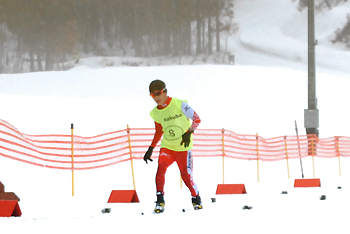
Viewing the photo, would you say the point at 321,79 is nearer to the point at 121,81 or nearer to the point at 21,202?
the point at 121,81

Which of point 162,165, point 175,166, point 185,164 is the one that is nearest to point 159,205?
point 162,165

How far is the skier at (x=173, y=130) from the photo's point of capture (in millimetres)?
9227

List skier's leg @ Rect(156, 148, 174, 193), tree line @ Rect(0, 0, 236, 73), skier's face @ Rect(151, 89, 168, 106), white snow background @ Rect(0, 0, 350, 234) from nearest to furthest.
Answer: white snow background @ Rect(0, 0, 350, 234), skier's face @ Rect(151, 89, 168, 106), skier's leg @ Rect(156, 148, 174, 193), tree line @ Rect(0, 0, 236, 73)

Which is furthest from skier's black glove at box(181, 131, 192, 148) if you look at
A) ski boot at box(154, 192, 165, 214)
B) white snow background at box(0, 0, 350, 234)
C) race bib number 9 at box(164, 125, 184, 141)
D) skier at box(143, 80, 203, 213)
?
white snow background at box(0, 0, 350, 234)

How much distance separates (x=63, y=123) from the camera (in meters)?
24.4

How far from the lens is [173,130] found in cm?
944

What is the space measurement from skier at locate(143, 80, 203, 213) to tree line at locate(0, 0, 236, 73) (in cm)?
8345

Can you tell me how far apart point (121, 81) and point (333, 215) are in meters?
36.3

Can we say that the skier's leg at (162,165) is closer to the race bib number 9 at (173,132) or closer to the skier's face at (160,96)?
the race bib number 9 at (173,132)

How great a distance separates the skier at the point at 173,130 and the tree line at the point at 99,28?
83.4 metres

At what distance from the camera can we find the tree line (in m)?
94.3

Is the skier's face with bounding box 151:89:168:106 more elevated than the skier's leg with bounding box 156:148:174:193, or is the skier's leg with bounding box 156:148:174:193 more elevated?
the skier's face with bounding box 151:89:168:106

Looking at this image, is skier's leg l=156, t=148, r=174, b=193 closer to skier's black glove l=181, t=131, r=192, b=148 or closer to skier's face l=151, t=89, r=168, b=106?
skier's black glove l=181, t=131, r=192, b=148

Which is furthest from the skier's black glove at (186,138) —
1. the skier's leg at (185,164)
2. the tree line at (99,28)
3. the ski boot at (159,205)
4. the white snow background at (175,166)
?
the tree line at (99,28)
